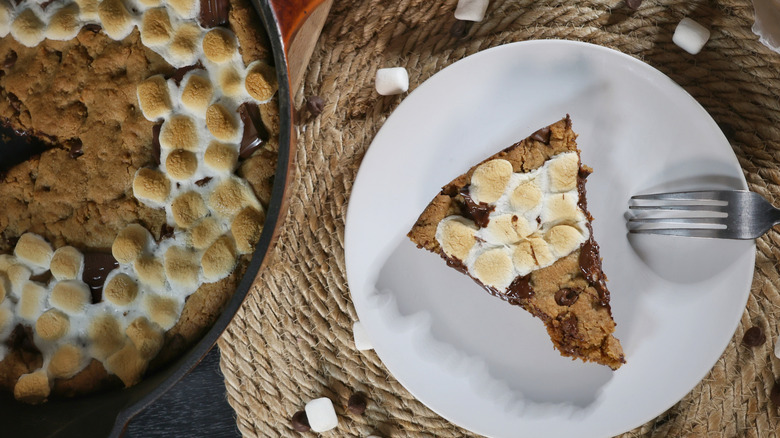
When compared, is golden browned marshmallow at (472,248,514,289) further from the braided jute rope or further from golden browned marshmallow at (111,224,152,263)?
golden browned marshmallow at (111,224,152,263)

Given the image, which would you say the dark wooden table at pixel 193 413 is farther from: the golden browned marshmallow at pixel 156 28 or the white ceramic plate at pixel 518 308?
the golden browned marshmallow at pixel 156 28

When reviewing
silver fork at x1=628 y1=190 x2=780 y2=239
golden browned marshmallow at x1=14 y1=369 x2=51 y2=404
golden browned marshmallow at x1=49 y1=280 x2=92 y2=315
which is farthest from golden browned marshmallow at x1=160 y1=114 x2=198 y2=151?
silver fork at x1=628 y1=190 x2=780 y2=239

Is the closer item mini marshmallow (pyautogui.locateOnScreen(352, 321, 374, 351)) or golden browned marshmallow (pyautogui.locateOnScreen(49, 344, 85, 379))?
golden browned marshmallow (pyautogui.locateOnScreen(49, 344, 85, 379))

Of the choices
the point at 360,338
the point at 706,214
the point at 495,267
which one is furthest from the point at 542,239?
the point at 360,338

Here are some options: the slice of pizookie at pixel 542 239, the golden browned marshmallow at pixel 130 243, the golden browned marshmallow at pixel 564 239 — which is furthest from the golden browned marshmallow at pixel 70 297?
the golden browned marshmallow at pixel 564 239

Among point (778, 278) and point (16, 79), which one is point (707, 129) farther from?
point (16, 79)

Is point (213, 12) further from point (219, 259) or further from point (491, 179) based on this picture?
point (491, 179)
